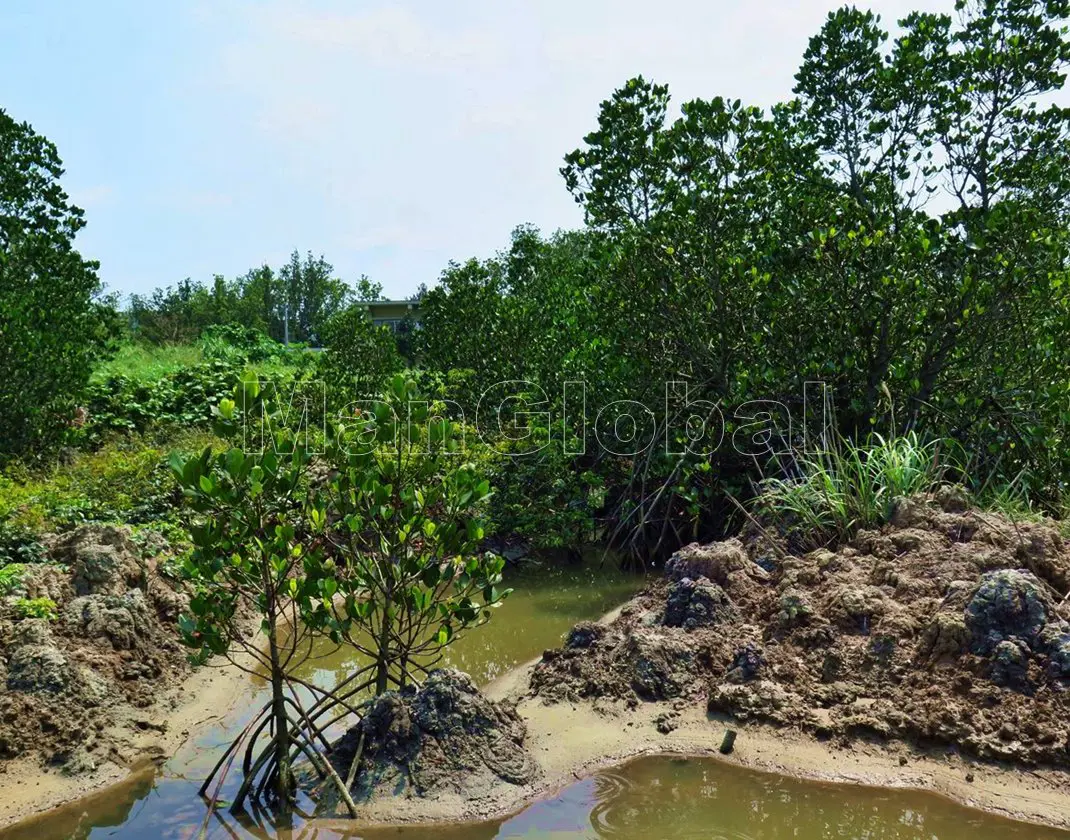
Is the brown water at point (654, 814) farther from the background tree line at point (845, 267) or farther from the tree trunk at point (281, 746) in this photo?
the background tree line at point (845, 267)

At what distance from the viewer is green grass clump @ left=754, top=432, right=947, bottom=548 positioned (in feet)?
25.0

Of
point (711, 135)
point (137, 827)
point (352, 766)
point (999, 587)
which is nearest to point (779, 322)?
point (711, 135)

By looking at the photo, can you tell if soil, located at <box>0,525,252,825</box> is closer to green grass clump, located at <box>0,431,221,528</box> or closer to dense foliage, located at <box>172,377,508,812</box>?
green grass clump, located at <box>0,431,221,528</box>

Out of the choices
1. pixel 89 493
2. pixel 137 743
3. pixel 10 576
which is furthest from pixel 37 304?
pixel 137 743

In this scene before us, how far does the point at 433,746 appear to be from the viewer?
4980 millimetres

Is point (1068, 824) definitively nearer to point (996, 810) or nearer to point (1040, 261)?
point (996, 810)

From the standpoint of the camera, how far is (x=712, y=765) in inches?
205

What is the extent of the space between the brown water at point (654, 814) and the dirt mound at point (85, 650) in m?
0.46

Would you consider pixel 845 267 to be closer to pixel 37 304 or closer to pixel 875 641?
pixel 875 641

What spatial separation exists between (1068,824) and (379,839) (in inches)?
127

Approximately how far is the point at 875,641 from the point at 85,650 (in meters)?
5.03

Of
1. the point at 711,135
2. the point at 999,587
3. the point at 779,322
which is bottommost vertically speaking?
the point at 999,587

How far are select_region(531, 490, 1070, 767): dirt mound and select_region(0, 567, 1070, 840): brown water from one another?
546 millimetres

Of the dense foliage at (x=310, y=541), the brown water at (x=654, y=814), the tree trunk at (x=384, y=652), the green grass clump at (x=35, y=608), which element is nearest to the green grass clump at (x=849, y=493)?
the brown water at (x=654, y=814)
